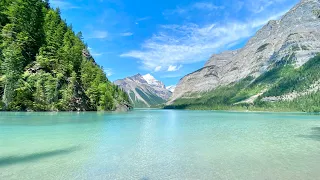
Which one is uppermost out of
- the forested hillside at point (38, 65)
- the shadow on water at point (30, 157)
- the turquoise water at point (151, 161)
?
the forested hillside at point (38, 65)

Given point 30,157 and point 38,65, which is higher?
point 38,65

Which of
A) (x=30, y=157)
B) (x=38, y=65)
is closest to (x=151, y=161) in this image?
(x=30, y=157)

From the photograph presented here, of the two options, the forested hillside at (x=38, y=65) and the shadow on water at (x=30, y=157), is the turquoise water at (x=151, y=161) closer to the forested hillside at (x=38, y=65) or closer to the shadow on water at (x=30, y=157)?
the shadow on water at (x=30, y=157)

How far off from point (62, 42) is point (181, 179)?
11296cm

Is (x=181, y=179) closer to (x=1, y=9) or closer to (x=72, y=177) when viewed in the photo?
(x=72, y=177)

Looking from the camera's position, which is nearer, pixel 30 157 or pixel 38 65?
pixel 30 157

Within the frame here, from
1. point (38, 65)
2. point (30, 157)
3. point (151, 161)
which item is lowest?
point (151, 161)

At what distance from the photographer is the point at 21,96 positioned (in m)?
75.8

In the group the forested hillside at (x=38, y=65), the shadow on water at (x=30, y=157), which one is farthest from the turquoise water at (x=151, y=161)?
the forested hillside at (x=38, y=65)

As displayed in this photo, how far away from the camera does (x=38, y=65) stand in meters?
86.8

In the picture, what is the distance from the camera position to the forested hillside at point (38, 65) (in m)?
76.0

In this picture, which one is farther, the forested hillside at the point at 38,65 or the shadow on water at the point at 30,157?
the forested hillside at the point at 38,65

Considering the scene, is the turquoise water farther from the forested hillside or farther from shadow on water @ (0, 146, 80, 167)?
the forested hillside

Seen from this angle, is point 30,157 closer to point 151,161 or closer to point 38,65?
point 151,161
